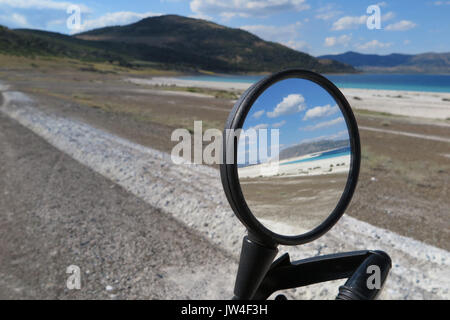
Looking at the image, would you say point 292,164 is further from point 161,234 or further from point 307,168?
point 161,234

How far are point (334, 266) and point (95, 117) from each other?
20.4 metres

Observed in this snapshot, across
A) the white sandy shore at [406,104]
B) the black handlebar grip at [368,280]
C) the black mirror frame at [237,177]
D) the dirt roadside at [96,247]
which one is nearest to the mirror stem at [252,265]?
the black mirror frame at [237,177]

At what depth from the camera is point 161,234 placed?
19.5ft

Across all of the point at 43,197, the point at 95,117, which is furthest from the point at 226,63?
the point at 43,197

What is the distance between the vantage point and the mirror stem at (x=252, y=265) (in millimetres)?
1174

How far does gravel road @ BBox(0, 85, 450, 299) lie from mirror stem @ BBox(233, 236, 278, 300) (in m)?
3.30

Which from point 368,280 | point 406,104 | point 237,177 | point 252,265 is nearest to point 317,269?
point 368,280

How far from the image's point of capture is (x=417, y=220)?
7.38 m

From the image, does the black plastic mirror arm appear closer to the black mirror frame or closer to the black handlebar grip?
the black handlebar grip

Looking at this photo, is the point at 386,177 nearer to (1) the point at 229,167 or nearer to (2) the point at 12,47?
(1) the point at 229,167

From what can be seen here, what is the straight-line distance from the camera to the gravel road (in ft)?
15.0

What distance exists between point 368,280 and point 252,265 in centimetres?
38

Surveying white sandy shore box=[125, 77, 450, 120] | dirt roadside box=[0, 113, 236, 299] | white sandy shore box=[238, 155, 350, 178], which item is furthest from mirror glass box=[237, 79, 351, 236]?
white sandy shore box=[125, 77, 450, 120]

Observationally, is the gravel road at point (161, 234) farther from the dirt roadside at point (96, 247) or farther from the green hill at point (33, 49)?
the green hill at point (33, 49)
